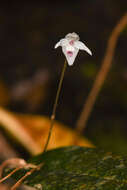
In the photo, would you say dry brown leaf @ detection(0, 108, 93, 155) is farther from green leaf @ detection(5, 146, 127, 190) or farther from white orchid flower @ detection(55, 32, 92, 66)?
white orchid flower @ detection(55, 32, 92, 66)

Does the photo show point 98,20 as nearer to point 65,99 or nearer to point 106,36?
point 106,36

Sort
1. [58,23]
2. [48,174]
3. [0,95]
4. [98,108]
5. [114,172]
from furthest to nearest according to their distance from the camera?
[58,23] → [98,108] → [0,95] → [48,174] → [114,172]

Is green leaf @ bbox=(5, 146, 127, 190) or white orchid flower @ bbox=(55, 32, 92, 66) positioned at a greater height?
white orchid flower @ bbox=(55, 32, 92, 66)

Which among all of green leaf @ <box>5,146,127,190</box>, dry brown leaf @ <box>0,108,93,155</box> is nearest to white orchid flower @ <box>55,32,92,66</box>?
green leaf @ <box>5,146,127,190</box>

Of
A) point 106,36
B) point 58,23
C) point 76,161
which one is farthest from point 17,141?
point 58,23

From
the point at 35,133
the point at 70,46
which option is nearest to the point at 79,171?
the point at 70,46

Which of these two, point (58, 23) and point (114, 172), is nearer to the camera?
point (114, 172)

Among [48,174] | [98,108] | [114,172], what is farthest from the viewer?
[98,108]
